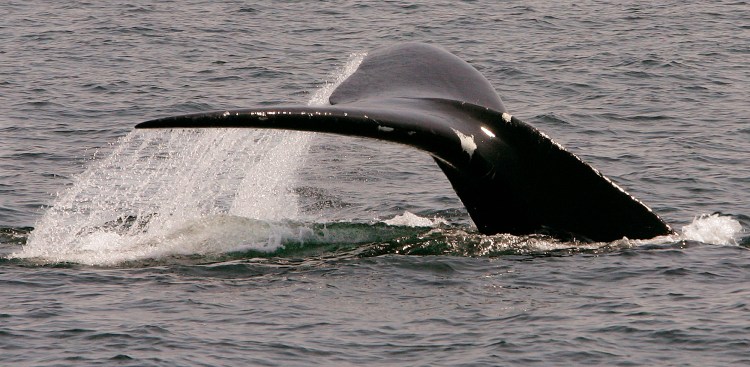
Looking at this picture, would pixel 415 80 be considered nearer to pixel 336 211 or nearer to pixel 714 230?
pixel 714 230

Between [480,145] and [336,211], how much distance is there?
17.3ft


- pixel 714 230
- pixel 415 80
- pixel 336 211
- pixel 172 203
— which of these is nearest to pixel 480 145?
pixel 415 80

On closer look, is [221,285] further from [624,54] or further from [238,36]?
[238,36]

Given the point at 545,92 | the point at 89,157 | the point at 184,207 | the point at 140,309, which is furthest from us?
the point at 545,92

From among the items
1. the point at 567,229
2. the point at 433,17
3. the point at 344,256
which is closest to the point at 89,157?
the point at 344,256

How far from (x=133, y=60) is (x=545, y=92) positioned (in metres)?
7.90

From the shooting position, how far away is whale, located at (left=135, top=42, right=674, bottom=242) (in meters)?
10.3

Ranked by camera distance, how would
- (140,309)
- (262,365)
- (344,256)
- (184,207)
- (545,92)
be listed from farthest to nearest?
Result: (545,92), (184,207), (344,256), (140,309), (262,365)

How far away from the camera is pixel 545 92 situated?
2400 centimetres

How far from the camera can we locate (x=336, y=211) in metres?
16.0

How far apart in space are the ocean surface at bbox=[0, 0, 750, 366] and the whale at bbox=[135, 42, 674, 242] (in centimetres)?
38

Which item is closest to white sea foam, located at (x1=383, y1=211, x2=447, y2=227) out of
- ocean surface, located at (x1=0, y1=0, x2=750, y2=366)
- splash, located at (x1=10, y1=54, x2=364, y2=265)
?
ocean surface, located at (x1=0, y1=0, x2=750, y2=366)

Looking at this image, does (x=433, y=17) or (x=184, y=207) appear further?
(x=433, y=17)

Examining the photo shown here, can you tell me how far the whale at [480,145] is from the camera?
10.3 meters
